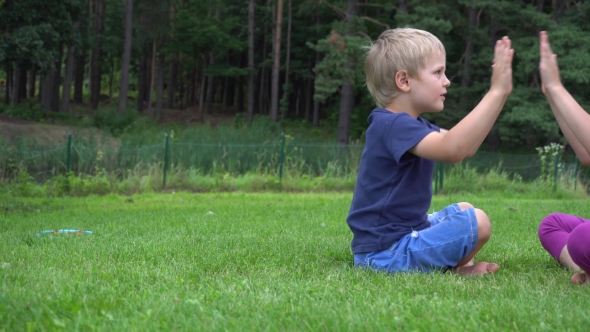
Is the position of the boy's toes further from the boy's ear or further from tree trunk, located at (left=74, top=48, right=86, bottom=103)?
tree trunk, located at (left=74, top=48, right=86, bottom=103)

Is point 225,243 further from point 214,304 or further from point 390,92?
point 214,304

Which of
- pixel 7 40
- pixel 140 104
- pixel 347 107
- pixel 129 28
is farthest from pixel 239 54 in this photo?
pixel 7 40

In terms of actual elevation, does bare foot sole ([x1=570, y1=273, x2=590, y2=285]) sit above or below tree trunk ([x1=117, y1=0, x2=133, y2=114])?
below

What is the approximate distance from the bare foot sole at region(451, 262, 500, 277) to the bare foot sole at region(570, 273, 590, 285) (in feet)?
1.64

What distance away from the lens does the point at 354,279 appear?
12.6 ft

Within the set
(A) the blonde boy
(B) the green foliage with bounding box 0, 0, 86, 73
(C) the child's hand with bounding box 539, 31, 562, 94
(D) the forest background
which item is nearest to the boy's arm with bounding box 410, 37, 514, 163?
(C) the child's hand with bounding box 539, 31, 562, 94

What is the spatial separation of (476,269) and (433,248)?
34cm

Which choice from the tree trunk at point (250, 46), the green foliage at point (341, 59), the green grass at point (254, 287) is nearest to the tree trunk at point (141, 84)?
the tree trunk at point (250, 46)

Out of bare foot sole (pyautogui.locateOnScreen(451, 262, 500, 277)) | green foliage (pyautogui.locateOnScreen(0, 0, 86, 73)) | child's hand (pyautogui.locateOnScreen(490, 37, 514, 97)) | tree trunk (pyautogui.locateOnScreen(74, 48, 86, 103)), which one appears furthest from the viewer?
tree trunk (pyautogui.locateOnScreen(74, 48, 86, 103))

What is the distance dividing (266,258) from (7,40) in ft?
76.5

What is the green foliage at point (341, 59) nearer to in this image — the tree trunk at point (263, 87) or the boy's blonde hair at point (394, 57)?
the tree trunk at point (263, 87)

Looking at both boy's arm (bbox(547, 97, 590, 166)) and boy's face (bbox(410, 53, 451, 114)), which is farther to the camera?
boy's face (bbox(410, 53, 451, 114))

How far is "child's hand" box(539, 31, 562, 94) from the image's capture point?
3330 mm

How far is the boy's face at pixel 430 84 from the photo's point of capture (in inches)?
154
